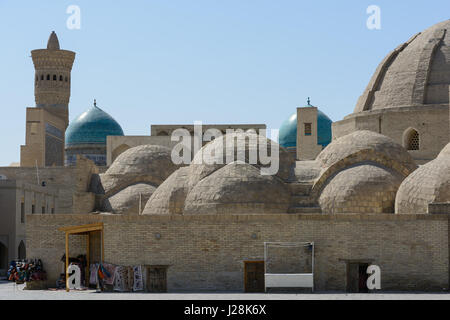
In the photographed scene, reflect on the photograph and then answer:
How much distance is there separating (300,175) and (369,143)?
7.63 ft

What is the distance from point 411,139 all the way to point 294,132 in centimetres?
1790

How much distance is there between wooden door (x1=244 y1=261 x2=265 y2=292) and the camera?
65.7 feet

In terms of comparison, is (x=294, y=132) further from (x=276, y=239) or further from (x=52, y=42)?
(x=276, y=239)

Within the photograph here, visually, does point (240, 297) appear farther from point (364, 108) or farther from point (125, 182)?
point (364, 108)

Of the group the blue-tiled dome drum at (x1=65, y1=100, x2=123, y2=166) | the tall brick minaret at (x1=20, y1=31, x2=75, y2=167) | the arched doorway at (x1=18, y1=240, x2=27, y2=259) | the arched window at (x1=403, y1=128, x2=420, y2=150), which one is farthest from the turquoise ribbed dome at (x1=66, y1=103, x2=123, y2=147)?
the arched window at (x1=403, y1=128, x2=420, y2=150)

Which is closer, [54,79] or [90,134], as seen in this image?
[90,134]

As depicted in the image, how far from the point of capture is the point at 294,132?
1852 inches

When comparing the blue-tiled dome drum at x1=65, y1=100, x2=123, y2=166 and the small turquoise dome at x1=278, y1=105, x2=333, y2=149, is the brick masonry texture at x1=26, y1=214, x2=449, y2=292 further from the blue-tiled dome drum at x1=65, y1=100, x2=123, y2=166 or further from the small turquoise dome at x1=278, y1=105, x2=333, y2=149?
the blue-tiled dome drum at x1=65, y1=100, x2=123, y2=166

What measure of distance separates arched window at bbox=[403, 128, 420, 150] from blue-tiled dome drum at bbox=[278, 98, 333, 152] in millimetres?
17260

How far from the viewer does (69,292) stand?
19938 mm

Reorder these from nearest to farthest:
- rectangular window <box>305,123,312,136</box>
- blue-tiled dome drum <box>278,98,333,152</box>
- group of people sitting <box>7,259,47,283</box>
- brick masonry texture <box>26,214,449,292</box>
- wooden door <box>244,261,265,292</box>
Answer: brick masonry texture <box>26,214,449,292</box> < wooden door <box>244,261,265,292</box> < group of people sitting <box>7,259,47,283</box> < rectangular window <box>305,123,312,136</box> < blue-tiled dome drum <box>278,98,333,152</box>

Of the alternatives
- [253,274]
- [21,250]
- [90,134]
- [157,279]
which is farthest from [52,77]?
[253,274]

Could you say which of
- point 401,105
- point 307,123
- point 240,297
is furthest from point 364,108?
point 240,297

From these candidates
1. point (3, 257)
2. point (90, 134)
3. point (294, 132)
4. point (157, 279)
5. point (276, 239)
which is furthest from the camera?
point (90, 134)
